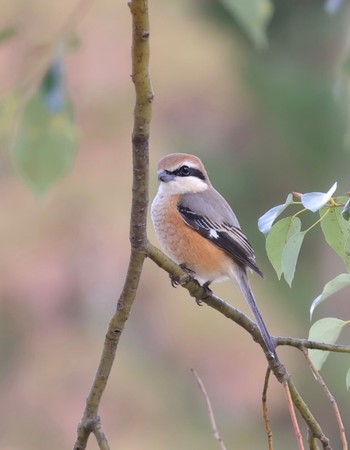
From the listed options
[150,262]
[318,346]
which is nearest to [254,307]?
[318,346]

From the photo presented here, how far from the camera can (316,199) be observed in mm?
832

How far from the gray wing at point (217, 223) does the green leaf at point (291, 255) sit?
0.71 metres

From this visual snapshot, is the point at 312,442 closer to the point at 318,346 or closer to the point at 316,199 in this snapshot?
the point at 318,346

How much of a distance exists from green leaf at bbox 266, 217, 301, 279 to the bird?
601 mm

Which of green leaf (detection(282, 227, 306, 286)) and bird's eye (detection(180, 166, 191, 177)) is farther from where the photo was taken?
bird's eye (detection(180, 166, 191, 177))

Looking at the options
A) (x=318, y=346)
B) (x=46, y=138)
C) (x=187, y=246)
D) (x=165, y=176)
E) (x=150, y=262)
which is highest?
(x=150, y=262)

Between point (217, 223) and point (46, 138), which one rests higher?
point (217, 223)

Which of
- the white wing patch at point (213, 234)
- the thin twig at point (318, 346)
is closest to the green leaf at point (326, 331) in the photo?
the thin twig at point (318, 346)

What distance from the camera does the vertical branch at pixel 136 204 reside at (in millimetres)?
807

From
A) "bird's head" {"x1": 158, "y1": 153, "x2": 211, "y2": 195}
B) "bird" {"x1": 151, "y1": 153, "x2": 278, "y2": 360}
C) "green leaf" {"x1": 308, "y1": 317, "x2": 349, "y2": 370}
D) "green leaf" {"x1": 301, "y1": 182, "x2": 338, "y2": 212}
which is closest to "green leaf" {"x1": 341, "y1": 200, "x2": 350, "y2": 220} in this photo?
"green leaf" {"x1": 301, "y1": 182, "x2": 338, "y2": 212}

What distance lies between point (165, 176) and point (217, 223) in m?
0.16

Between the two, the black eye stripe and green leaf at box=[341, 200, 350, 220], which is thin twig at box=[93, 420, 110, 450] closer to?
green leaf at box=[341, 200, 350, 220]

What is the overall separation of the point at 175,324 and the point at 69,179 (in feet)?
3.81

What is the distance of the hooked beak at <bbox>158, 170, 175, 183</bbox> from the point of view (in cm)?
183
